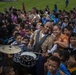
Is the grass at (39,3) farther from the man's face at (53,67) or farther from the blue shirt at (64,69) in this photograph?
the man's face at (53,67)

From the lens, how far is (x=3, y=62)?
21.0 ft

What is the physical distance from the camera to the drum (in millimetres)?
6305

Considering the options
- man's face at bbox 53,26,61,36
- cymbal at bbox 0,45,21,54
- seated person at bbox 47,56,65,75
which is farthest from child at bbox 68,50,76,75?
cymbal at bbox 0,45,21,54

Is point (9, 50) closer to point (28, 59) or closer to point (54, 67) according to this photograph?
point (28, 59)

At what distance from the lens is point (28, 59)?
6.29m

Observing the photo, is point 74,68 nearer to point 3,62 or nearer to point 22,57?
point 22,57

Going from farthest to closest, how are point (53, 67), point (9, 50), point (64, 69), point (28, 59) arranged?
1. point (9, 50)
2. point (28, 59)
3. point (64, 69)
4. point (53, 67)

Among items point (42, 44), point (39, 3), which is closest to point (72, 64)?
point (42, 44)

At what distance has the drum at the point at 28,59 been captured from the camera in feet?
20.7

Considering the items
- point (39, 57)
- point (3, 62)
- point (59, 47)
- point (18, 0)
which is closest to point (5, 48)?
point (3, 62)

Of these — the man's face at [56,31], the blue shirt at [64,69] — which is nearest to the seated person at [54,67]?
the blue shirt at [64,69]

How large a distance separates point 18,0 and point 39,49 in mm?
30772

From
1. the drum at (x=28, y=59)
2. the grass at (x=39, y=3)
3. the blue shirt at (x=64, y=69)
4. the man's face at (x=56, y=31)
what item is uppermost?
the man's face at (x=56, y=31)

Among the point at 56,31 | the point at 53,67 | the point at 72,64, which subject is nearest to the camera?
the point at 53,67
